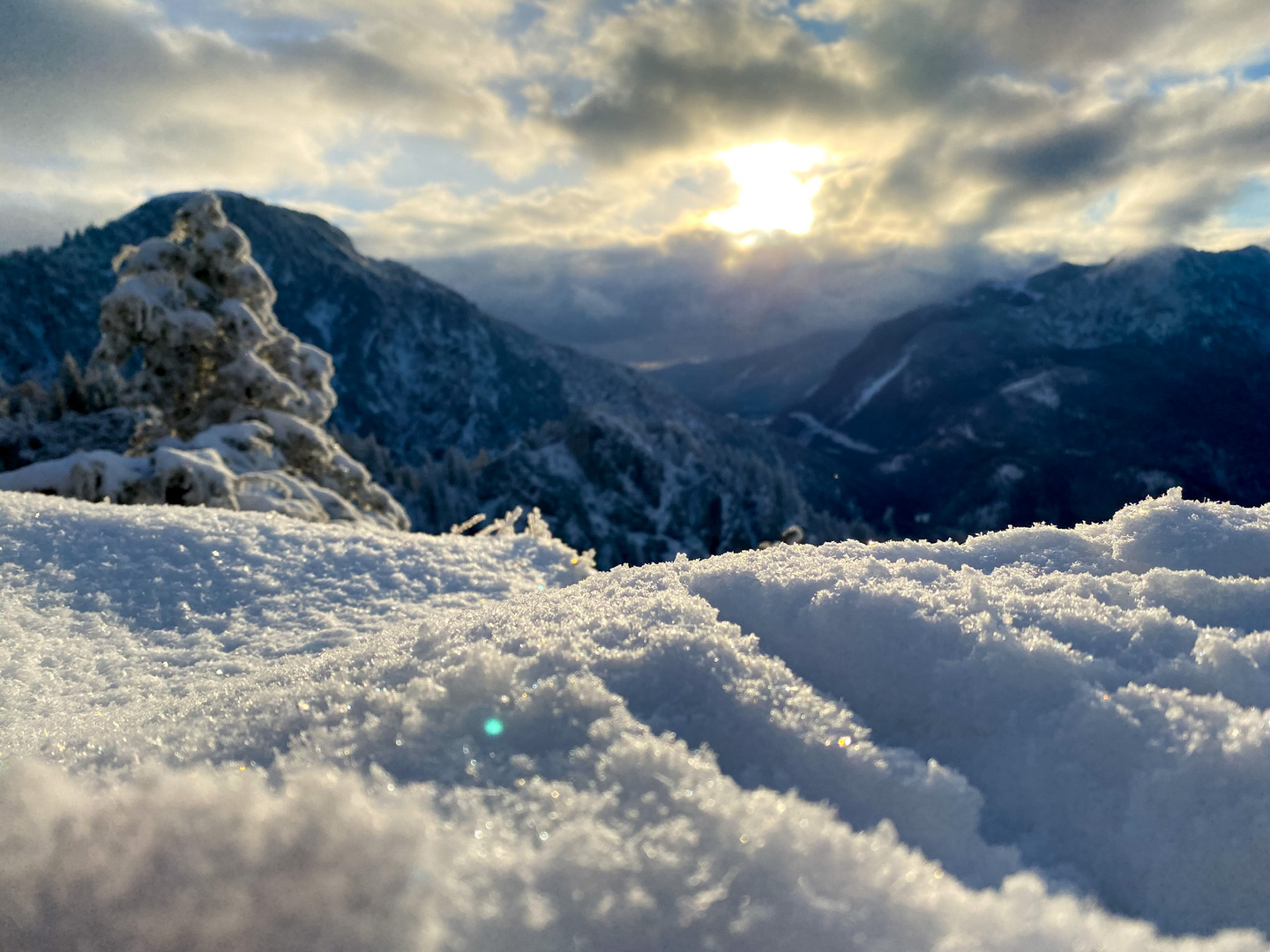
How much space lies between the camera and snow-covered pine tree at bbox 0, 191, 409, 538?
14086mm

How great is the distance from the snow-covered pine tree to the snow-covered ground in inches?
450

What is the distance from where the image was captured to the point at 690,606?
243cm

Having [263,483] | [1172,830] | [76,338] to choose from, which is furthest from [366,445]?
[76,338]

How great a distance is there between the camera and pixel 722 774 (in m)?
1.63

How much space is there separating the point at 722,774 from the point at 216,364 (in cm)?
1804

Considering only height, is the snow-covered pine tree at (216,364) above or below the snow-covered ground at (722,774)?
above

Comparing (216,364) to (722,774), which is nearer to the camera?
(722,774)

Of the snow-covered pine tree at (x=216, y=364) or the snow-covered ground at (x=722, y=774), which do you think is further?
the snow-covered pine tree at (x=216, y=364)

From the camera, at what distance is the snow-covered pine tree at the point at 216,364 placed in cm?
1409

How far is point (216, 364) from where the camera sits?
16.1m

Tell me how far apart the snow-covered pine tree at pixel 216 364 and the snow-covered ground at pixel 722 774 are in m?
11.4

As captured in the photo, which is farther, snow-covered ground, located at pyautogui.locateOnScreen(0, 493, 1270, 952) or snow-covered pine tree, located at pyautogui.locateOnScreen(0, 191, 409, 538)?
snow-covered pine tree, located at pyautogui.locateOnScreen(0, 191, 409, 538)

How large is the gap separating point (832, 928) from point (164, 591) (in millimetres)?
4693

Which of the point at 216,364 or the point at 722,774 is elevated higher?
the point at 216,364
